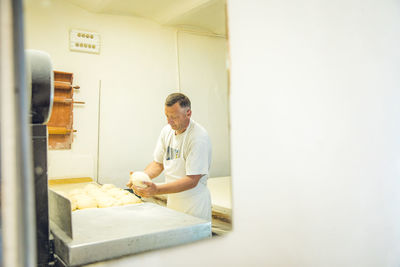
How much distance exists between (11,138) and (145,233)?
0.49 metres

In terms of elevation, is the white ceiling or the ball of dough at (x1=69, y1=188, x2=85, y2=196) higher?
the white ceiling

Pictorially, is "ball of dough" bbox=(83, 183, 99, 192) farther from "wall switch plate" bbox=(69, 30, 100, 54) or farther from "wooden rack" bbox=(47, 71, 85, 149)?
"wall switch plate" bbox=(69, 30, 100, 54)

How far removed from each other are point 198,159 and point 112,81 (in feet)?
1.32

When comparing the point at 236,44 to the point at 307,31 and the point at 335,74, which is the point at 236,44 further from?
the point at 335,74

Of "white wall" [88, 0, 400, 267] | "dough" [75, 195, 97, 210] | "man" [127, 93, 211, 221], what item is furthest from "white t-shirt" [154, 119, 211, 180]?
"dough" [75, 195, 97, 210]

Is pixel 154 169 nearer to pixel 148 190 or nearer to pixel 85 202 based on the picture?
pixel 148 190

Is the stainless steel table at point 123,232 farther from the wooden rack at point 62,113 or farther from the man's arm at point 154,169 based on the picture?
the wooden rack at point 62,113

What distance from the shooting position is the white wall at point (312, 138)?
1295 millimetres

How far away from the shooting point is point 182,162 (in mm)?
1151

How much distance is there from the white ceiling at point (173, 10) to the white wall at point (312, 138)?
77 millimetres

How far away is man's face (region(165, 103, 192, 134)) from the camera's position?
1.12 metres

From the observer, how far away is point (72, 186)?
0.96 m

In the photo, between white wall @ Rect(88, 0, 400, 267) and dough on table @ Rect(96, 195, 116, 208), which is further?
white wall @ Rect(88, 0, 400, 267)

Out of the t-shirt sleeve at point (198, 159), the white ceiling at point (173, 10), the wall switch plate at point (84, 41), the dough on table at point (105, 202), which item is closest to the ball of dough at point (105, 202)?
the dough on table at point (105, 202)
